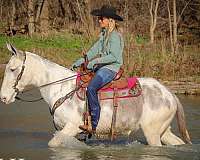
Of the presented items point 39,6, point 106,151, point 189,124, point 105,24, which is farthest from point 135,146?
point 39,6

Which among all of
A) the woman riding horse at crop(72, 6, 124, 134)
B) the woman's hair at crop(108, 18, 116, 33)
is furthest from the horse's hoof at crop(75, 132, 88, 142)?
the woman's hair at crop(108, 18, 116, 33)

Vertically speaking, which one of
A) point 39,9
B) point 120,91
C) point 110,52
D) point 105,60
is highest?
point 39,9

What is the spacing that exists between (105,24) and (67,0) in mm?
31518

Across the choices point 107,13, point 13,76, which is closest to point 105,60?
point 107,13

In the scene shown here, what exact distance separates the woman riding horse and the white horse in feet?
0.71

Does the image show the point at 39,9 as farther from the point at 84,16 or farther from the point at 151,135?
the point at 151,135

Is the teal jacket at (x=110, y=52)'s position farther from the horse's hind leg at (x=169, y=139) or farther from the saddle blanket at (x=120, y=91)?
the horse's hind leg at (x=169, y=139)

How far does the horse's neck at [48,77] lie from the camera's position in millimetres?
9320

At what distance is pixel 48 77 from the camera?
9.45 meters

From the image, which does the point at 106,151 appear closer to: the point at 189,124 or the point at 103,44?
the point at 103,44

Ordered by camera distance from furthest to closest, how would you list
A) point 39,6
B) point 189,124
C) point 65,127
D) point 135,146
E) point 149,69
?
point 39,6 → point 149,69 → point 189,124 → point 135,146 → point 65,127

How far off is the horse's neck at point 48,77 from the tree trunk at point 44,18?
83.1 ft

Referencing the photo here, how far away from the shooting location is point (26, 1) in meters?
40.0

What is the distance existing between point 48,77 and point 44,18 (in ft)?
96.4
